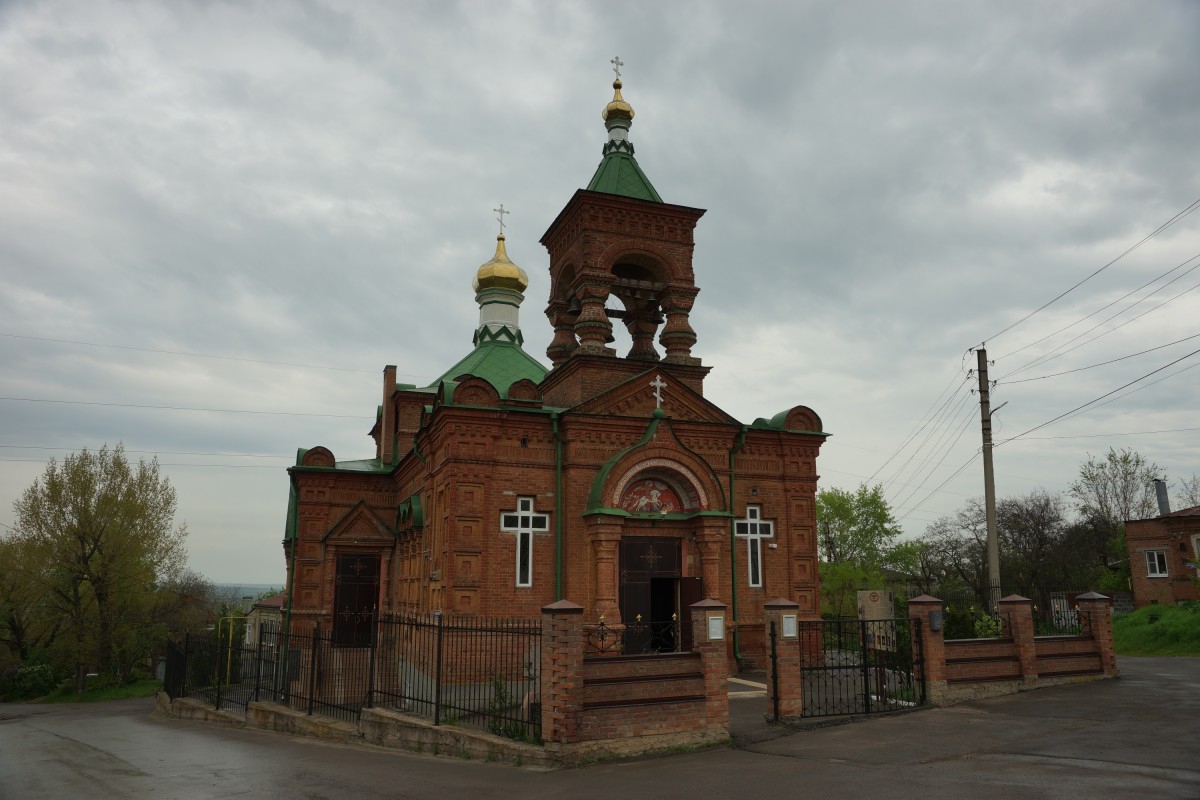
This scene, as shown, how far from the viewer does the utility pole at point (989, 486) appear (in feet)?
60.1

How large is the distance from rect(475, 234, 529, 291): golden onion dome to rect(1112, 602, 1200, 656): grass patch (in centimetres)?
2089

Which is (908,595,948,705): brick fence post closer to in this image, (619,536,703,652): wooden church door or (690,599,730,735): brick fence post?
(690,599,730,735): brick fence post

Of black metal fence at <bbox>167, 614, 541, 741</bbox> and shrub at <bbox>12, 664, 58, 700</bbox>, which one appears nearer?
black metal fence at <bbox>167, 614, 541, 741</bbox>

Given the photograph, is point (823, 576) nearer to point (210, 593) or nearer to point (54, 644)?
point (54, 644)

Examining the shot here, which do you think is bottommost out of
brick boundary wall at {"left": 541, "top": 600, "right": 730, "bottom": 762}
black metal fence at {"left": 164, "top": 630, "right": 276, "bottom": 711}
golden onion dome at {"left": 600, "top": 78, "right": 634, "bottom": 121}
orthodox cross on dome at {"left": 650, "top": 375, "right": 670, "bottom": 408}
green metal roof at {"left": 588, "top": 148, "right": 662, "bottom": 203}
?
black metal fence at {"left": 164, "top": 630, "right": 276, "bottom": 711}

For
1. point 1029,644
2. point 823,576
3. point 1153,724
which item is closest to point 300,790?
point 1153,724

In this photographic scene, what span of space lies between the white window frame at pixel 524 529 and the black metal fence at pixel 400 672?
3.46 feet

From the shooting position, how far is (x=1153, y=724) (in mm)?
10328

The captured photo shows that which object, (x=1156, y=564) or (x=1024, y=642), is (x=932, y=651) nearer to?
(x=1024, y=642)

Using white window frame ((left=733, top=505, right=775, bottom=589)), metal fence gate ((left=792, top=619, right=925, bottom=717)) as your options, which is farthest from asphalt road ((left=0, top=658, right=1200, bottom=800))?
white window frame ((left=733, top=505, right=775, bottom=589))

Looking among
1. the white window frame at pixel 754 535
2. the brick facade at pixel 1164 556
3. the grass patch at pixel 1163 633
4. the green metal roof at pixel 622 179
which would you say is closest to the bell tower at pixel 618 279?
the green metal roof at pixel 622 179

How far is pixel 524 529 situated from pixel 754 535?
216 inches

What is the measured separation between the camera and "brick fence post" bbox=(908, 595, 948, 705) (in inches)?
492

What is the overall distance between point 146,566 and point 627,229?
28.6 meters
